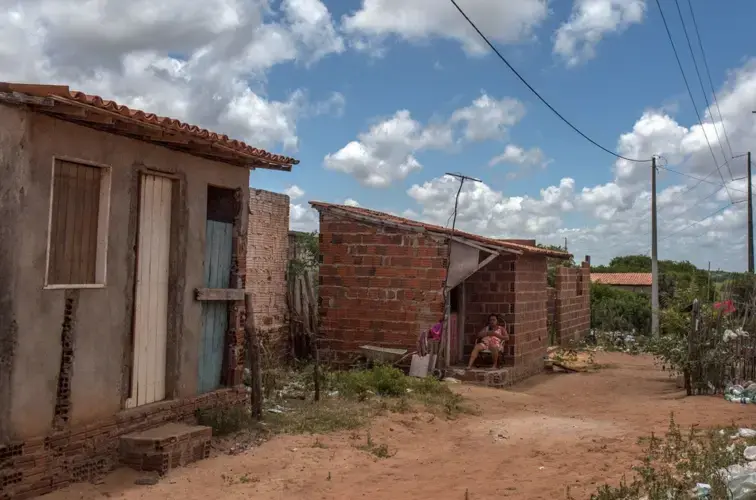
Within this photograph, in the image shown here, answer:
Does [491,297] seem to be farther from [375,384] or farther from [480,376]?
[375,384]

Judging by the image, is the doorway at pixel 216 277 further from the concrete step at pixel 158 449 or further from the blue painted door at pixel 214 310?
the concrete step at pixel 158 449

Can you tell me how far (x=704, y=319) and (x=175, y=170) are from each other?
851 cm

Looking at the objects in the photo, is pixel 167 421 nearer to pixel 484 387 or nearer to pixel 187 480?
pixel 187 480

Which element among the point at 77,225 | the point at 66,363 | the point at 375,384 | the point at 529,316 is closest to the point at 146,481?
the point at 66,363

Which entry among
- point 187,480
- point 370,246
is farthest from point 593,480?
point 370,246

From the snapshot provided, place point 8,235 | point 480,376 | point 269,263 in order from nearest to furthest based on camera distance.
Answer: point 8,235, point 269,263, point 480,376

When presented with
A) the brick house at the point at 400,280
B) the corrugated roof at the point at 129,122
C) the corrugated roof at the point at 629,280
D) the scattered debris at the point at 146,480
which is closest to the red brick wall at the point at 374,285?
the brick house at the point at 400,280

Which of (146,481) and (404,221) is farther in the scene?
(404,221)

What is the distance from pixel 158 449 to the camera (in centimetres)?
618

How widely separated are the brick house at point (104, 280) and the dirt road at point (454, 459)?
599 millimetres

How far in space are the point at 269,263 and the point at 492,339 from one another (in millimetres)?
4558

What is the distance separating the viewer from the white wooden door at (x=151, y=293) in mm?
6777

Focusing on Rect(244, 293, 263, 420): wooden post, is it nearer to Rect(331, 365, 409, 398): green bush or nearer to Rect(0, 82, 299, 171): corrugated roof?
Rect(331, 365, 409, 398): green bush

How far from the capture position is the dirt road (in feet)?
19.1
